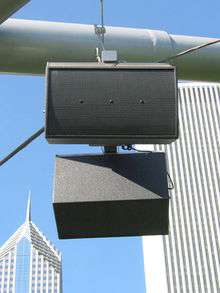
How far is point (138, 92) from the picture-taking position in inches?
103

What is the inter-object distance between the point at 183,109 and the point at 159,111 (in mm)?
77500

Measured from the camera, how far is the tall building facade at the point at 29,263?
11912cm

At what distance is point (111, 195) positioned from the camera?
106 inches

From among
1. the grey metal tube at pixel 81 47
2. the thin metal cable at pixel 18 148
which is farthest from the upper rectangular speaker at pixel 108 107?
the grey metal tube at pixel 81 47

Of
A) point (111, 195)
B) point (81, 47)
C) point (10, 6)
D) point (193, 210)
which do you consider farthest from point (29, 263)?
point (10, 6)

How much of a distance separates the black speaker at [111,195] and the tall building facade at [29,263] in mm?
117222

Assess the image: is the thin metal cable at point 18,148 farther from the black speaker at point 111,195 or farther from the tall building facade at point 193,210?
the tall building facade at point 193,210

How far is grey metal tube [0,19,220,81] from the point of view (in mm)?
3074

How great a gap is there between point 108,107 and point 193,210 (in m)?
70.9

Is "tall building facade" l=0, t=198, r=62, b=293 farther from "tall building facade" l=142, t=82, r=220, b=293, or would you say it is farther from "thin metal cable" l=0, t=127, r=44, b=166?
"thin metal cable" l=0, t=127, r=44, b=166

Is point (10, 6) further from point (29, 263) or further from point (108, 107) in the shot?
point (29, 263)

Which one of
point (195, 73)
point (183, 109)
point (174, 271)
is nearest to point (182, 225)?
point (174, 271)

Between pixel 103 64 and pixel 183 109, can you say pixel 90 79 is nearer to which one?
pixel 103 64

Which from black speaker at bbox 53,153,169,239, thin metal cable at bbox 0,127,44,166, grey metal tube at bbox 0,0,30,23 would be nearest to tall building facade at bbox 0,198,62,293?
black speaker at bbox 53,153,169,239
